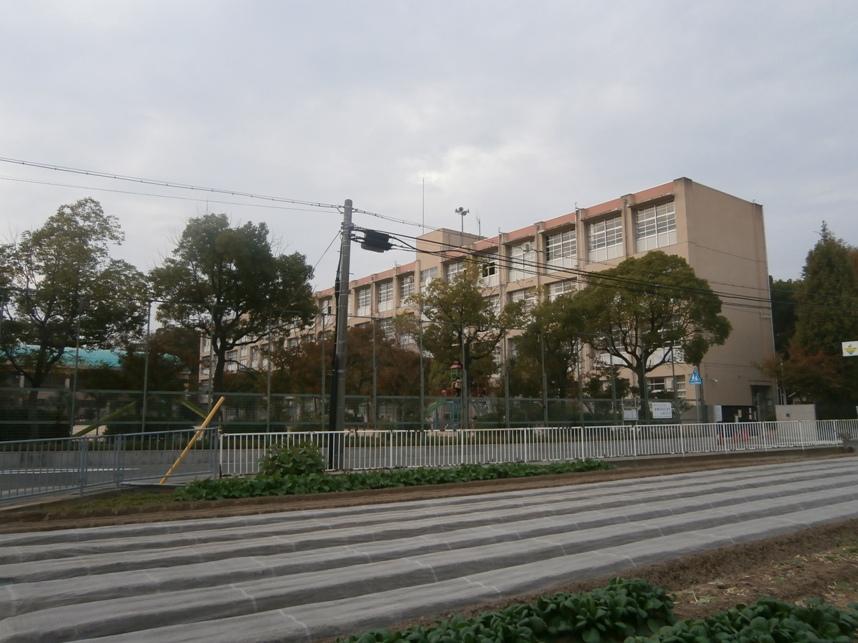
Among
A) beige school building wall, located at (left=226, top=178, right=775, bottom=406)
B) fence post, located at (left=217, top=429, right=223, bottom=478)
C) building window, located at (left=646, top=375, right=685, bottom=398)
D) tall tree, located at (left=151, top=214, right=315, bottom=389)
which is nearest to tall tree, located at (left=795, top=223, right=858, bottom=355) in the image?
beige school building wall, located at (left=226, top=178, right=775, bottom=406)

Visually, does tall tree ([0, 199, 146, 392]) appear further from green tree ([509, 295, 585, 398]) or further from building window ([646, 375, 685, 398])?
building window ([646, 375, 685, 398])

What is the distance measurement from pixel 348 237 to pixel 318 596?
13244 mm

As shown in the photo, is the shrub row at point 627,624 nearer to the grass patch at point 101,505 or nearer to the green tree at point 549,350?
the grass patch at point 101,505

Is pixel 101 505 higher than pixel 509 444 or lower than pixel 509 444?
lower

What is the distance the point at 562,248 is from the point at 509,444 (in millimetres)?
41539

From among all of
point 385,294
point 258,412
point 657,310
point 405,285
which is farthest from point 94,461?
point 385,294

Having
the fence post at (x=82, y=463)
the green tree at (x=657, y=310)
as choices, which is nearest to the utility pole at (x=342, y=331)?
the fence post at (x=82, y=463)

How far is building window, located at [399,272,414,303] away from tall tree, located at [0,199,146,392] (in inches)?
1872

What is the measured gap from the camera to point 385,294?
77.0 m

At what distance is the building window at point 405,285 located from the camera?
73.4 metres

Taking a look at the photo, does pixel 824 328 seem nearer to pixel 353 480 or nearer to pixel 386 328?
pixel 386 328

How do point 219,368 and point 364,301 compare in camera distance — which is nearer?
point 219,368

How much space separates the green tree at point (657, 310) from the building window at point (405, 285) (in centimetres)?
3709

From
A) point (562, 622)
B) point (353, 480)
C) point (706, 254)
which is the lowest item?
point (562, 622)
